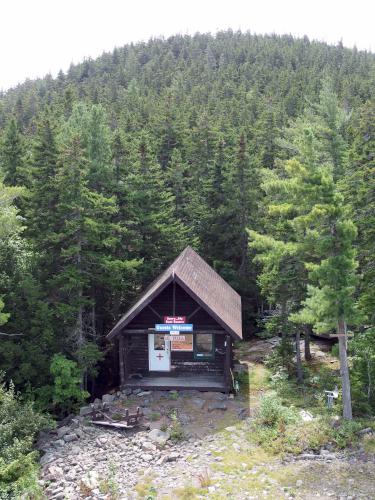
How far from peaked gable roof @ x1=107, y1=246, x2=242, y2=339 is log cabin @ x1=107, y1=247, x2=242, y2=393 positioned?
0.06 metres

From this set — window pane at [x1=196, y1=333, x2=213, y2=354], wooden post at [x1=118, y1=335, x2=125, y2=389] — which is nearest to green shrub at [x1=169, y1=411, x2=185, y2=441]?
wooden post at [x1=118, y1=335, x2=125, y2=389]

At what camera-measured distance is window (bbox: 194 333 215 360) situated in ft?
76.8

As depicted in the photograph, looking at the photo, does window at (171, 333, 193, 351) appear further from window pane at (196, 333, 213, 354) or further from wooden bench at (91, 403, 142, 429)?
wooden bench at (91, 403, 142, 429)

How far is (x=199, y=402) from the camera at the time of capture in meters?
20.8

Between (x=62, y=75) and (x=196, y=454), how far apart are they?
13759 cm

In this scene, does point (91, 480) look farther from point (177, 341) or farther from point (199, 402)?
point (177, 341)

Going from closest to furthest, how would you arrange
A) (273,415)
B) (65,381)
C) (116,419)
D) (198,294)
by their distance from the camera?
(273,415)
(116,419)
(65,381)
(198,294)

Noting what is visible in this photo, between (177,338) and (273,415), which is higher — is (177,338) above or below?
above

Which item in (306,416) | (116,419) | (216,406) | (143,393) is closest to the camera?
(306,416)

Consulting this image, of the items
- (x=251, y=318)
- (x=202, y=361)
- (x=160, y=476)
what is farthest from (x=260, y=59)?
(x=160, y=476)

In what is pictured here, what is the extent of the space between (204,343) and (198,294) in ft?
11.8

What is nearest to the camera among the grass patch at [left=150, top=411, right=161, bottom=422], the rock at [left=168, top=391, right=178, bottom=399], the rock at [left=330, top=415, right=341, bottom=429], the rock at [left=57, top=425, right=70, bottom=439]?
the rock at [left=330, top=415, right=341, bottom=429]

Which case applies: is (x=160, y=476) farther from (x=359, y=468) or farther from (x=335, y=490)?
(x=359, y=468)

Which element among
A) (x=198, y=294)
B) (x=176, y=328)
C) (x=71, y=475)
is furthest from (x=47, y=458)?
(x=198, y=294)
